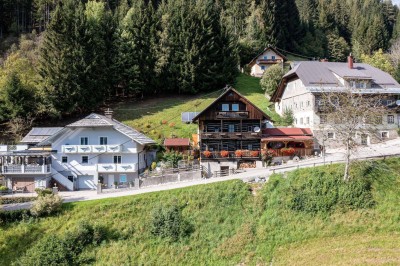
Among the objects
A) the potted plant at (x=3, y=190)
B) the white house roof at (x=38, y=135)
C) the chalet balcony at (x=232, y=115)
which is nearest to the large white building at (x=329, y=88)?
the chalet balcony at (x=232, y=115)

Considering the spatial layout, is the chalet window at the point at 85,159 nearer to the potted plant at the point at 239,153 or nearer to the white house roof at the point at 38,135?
the white house roof at the point at 38,135

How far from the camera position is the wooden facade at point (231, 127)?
44.3 meters

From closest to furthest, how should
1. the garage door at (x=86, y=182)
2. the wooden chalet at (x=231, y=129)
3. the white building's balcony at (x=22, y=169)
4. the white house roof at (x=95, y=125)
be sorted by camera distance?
the white building's balcony at (x=22, y=169) < the white house roof at (x=95, y=125) < the garage door at (x=86, y=182) < the wooden chalet at (x=231, y=129)

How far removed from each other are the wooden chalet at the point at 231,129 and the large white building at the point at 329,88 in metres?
9.13

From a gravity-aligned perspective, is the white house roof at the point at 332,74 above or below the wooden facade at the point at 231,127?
above

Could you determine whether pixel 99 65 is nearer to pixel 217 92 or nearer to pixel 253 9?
pixel 217 92

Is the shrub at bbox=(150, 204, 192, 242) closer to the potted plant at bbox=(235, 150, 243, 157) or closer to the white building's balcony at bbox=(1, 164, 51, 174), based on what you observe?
the potted plant at bbox=(235, 150, 243, 157)

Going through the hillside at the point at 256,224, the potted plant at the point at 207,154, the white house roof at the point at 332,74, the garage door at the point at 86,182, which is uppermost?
the white house roof at the point at 332,74

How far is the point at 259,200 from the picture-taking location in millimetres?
33312

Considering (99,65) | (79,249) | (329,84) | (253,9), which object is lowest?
(79,249)

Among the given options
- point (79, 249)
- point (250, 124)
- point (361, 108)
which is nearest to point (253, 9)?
point (250, 124)

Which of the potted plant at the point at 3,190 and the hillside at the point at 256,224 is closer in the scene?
the hillside at the point at 256,224

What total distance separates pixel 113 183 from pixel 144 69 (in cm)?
2674

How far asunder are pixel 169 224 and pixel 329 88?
3046 centimetres
